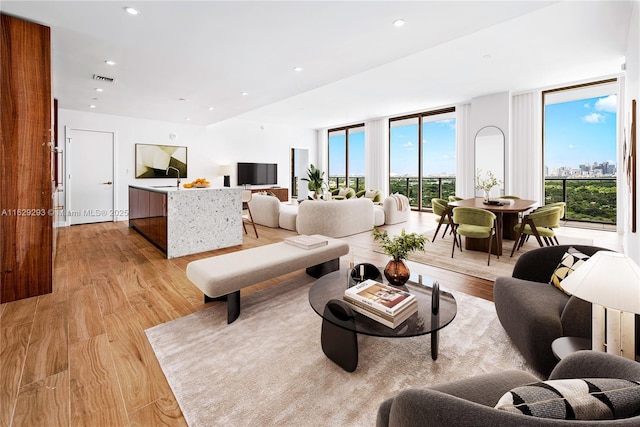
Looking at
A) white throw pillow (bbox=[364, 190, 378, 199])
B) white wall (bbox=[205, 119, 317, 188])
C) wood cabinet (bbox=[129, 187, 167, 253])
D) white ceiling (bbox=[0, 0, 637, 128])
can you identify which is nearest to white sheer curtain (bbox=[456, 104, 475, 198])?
white ceiling (bbox=[0, 0, 637, 128])

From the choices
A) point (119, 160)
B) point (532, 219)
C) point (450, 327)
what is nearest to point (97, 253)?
point (119, 160)

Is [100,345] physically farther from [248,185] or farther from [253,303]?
[248,185]

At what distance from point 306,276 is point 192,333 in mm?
1337

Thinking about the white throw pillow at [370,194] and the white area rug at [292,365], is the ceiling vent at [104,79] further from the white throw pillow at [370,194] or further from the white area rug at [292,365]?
the white throw pillow at [370,194]

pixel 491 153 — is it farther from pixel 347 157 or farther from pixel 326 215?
pixel 347 157

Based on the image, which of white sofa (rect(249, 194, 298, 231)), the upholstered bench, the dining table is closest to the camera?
the upholstered bench

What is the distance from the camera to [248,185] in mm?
9211

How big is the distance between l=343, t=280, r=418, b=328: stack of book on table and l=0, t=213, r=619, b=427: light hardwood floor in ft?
3.28

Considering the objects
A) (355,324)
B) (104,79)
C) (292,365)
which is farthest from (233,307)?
(104,79)

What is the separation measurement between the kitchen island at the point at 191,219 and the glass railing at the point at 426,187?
5.79 meters

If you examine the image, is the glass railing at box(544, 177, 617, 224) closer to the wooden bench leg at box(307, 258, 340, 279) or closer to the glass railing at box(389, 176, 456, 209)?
the glass railing at box(389, 176, 456, 209)

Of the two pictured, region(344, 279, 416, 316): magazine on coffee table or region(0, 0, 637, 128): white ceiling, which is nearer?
region(344, 279, 416, 316): magazine on coffee table

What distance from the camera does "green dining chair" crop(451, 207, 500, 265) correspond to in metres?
3.75

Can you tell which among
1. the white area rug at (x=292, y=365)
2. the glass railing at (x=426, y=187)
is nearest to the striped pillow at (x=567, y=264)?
the white area rug at (x=292, y=365)
